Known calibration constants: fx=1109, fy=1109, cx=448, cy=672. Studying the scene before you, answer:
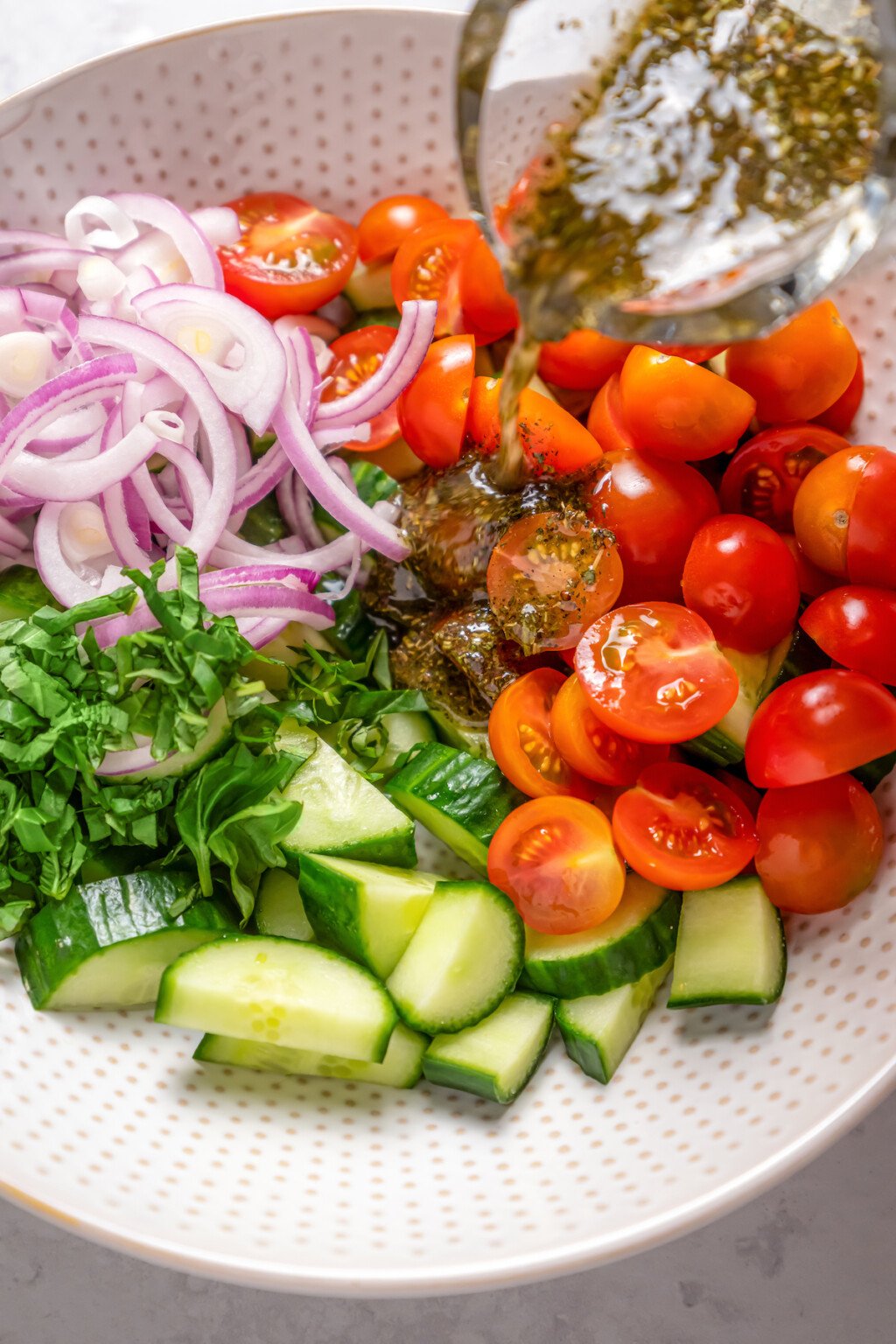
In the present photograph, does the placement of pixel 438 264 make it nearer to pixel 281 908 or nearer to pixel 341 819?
pixel 341 819

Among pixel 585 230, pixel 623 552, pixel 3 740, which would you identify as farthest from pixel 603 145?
pixel 3 740

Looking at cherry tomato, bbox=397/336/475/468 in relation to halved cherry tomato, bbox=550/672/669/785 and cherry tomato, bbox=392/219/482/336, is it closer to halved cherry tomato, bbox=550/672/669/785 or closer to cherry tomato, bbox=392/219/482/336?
cherry tomato, bbox=392/219/482/336

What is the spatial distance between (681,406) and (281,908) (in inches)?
44.4

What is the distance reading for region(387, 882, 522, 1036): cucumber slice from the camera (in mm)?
1781

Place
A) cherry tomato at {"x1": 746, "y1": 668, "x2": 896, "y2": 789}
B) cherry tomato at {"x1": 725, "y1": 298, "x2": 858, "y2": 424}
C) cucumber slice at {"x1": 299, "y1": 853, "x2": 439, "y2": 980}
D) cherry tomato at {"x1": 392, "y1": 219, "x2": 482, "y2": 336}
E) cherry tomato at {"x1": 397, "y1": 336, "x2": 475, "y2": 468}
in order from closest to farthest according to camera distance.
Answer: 1. cherry tomato at {"x1": 746, "y1": 668, "x2": 896, "y2": 789}
2. cucumber slice at {"x1": 299, "y1": 853, "x2": 439, "y2": 980}
3. cherry tomato at {"x1": 725, "y1": 298, "x2": 858, "y2": 424}
4. cherry tomato at {"x1": 397, "y1": 336, "x2": 475, "y2": 468}
5. cherry tomato at {"x1": 392, "y1": 219, "x2": 482, "y2": 336}

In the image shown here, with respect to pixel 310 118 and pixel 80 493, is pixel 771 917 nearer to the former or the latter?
pixel 80 493

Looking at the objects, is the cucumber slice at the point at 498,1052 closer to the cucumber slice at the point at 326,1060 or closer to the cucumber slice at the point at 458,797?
the cucumber slice at the point at 326,1060

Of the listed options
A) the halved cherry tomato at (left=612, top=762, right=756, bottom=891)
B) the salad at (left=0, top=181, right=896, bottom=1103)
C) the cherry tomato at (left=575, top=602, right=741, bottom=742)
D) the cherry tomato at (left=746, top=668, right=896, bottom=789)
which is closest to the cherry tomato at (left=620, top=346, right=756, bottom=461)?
the salad at (left=0, top=181, right=896, bottom=1103)

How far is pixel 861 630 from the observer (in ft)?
5.79

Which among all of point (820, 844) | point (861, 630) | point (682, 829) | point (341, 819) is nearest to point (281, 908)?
point (341, 819)

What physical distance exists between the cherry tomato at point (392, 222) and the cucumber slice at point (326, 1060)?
1567mm

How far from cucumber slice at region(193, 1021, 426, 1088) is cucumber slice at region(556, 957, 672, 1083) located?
0.25 meters

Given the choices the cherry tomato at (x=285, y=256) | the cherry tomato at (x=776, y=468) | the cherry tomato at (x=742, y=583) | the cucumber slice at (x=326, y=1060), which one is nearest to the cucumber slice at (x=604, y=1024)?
the cucumber slice at (x=326, y=1060)

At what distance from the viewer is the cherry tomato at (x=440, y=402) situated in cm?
211
